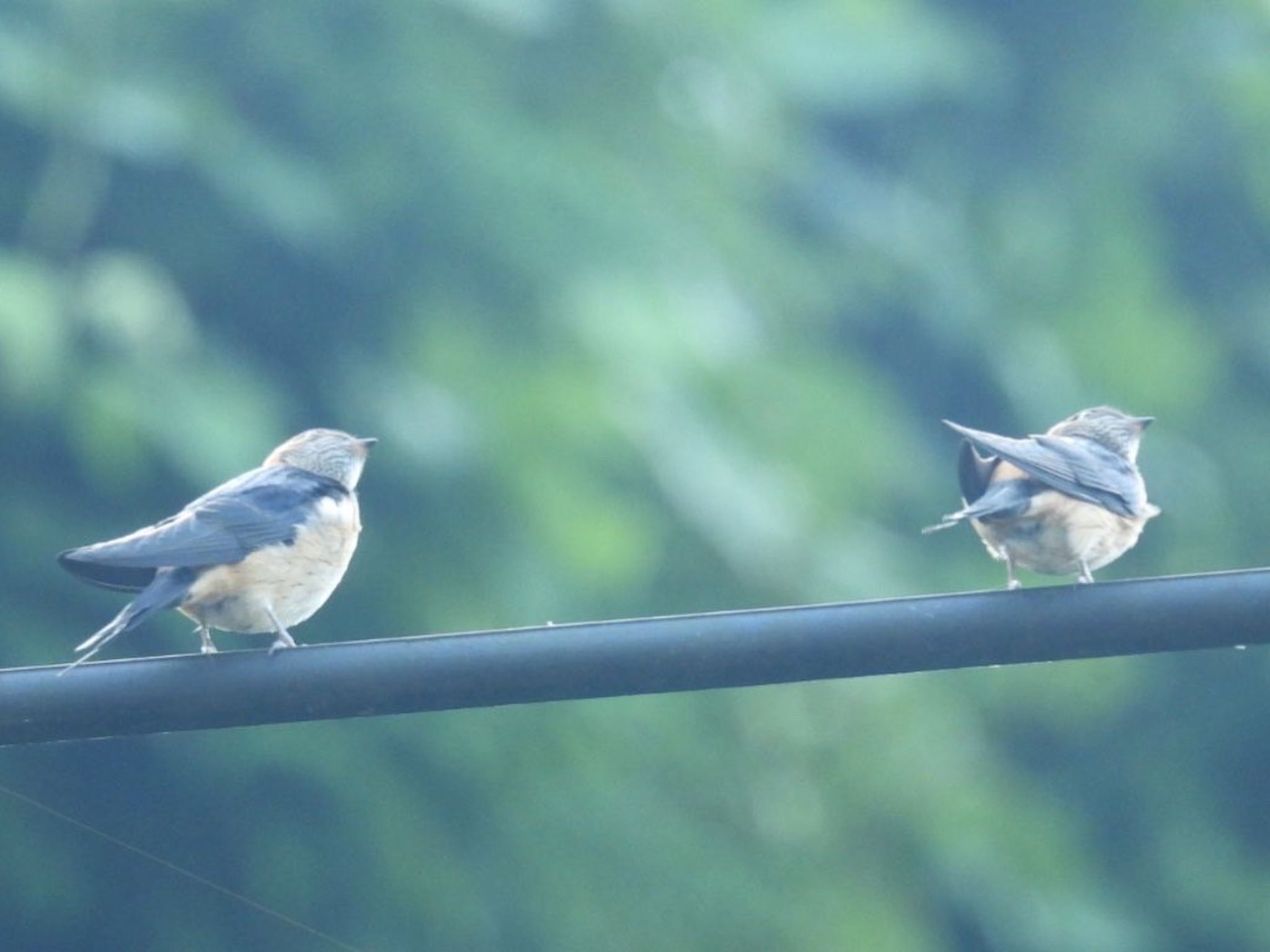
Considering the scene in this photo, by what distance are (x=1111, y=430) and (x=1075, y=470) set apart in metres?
1.10

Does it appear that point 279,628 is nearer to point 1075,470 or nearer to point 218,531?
point 218,531

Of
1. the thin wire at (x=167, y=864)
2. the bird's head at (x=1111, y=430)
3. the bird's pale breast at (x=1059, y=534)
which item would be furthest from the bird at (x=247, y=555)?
the bird's head at (x=1111, y=430)

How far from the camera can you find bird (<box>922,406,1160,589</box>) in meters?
6.29

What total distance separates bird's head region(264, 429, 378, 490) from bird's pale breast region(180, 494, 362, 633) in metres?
0.45

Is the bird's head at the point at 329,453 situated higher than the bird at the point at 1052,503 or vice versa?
the bird's head at the point at 329,453

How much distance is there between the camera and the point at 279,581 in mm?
6363

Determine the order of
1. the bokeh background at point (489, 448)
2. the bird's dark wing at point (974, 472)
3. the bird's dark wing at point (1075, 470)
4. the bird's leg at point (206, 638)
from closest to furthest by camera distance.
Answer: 1. the bird's dark wing at point (1075, 470)
2. the bird's leg at point (206, 638)
3. the bird's dark wing at point (974, 472)
4. the bokeh background at point (489, 448)

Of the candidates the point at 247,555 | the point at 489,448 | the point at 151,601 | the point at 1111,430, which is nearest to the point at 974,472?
the point at 1111,430

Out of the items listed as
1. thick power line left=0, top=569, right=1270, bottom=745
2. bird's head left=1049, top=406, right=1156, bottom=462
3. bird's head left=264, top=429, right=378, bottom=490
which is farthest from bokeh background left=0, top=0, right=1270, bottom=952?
thick power line left=0, top=569, right=1270, bottom=745

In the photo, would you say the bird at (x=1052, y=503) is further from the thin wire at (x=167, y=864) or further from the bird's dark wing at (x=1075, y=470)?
the thin wire at (x=167, y=864)

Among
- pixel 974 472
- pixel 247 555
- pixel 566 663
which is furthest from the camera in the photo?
pixel 974 472

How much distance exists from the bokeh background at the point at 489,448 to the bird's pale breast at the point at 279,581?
2.08ft

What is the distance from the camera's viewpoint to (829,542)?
9172 mm

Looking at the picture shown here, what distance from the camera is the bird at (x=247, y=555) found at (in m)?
5.72
